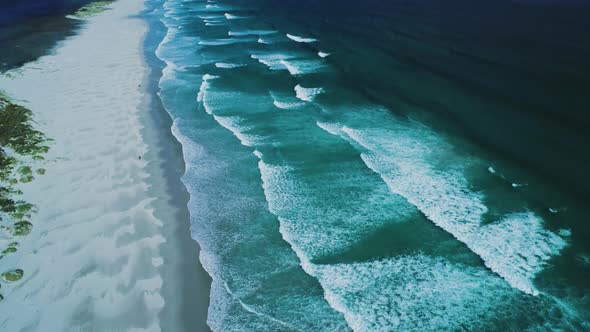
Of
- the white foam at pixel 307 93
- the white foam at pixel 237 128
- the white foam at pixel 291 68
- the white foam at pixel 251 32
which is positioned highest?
the white foam at pixel 251 32

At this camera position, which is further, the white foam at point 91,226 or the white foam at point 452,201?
the white foam at point 452,201

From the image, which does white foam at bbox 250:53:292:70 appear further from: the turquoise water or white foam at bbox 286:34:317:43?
the turquoise water

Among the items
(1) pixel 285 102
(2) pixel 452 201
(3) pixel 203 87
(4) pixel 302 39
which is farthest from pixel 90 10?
(2) pixel 452 201

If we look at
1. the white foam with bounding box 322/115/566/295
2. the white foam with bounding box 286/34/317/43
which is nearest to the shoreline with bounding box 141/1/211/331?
the white foam with bounding box 322/115/566/295

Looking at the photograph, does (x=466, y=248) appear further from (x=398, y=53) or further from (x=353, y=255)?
(x=398, y=53)

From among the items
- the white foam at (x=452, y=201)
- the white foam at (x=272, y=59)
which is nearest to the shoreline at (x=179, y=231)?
the white foam at (x=452, y=201)

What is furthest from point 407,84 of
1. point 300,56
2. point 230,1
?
point 230,1

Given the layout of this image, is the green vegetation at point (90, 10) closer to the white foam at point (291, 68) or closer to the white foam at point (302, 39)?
the white foam at point (302, 39)
